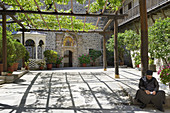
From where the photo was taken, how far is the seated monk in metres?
3.53

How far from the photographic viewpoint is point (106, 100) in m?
4.19

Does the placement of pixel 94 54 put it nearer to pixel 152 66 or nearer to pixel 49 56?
pixel 49 56

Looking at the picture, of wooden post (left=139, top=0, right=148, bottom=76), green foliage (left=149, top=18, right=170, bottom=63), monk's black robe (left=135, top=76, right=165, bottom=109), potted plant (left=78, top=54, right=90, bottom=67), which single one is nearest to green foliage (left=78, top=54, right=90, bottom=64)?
potted plant (left=78, top=54, right=90, bottom=67)

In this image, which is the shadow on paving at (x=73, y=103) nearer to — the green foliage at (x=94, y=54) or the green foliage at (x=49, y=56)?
the green foliage at (x=49, y=56)

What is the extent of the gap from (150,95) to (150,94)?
2 centimetres

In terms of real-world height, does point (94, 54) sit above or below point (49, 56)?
above

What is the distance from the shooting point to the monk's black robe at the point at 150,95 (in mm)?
3533

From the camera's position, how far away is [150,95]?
3566 millimetres

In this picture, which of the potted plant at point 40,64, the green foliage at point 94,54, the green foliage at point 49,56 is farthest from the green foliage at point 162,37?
the green foliage at point 94,54

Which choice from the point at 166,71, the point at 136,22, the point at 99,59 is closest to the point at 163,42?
the point at 166,71

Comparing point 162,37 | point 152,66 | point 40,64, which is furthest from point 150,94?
point 40,64

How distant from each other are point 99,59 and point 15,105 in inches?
626

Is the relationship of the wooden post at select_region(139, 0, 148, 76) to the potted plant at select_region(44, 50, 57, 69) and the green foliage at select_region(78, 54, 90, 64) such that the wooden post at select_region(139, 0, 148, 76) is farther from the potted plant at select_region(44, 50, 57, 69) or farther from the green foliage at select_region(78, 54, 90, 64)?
the green foliage at select_region(78, 54, 90, 64)

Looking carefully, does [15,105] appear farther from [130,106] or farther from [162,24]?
[162,24]
